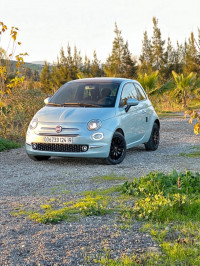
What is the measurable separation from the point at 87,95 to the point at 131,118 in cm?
106

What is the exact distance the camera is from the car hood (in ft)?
27.5

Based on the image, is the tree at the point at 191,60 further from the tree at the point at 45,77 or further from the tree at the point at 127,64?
the tree at the point at 45,77

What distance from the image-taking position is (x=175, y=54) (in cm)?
5450

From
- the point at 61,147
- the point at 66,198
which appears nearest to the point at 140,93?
the point at 61,147

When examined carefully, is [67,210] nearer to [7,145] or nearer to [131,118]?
[131,118]

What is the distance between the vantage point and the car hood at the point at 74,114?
8383 mm

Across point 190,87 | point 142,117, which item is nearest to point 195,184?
point 142,117

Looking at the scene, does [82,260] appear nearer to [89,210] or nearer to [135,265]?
[135,265]

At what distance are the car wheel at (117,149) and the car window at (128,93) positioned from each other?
0.80 m

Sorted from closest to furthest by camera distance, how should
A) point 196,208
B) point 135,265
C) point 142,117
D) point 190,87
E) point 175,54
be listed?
point 135,265
point 196,208
point 142,117
point 190,87
point 175,54

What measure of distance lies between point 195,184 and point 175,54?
165 ft

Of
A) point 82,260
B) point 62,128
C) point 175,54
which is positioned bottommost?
point 82,260

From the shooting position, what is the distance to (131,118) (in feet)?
30.8

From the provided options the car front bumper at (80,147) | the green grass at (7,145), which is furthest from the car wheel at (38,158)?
the green grass at (7,145)
